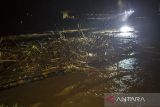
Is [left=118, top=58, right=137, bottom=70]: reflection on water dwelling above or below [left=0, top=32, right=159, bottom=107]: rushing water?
above

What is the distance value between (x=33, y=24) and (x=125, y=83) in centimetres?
1845

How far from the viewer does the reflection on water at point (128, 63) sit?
976 cm

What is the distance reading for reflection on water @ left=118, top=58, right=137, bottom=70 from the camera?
9.76 meters

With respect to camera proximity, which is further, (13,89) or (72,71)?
(72,71)

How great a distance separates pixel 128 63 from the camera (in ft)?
33.9

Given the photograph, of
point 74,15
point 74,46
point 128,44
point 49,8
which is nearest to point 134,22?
point 74,15

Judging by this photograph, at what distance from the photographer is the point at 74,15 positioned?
2859 cm

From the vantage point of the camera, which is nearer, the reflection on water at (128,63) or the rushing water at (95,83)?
the rushing water at (95,83)

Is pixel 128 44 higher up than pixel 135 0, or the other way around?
pixel 135 0

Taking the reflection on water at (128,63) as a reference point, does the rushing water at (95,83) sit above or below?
below

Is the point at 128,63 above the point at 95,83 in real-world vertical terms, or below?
above

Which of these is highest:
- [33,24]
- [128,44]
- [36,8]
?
[36,8]

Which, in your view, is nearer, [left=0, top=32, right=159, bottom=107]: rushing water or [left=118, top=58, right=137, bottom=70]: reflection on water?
[left=0, top=32, right=159, bottom=107]: rushing water

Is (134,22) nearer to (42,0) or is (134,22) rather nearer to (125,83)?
(42,0)
